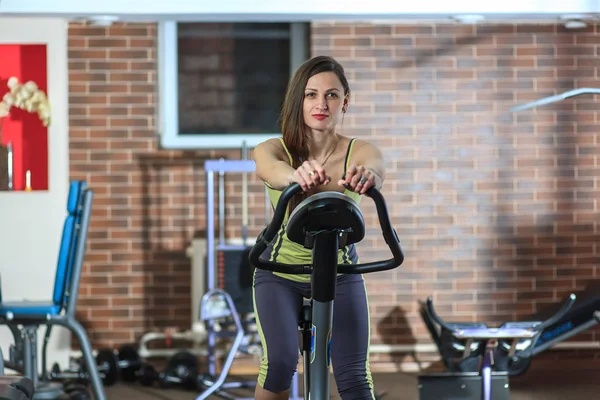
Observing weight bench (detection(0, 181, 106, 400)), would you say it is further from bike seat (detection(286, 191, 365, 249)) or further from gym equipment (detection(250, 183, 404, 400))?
bike seat (detection(286, 191, 365, 249))

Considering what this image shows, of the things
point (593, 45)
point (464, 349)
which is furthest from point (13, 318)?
point (593, 45)

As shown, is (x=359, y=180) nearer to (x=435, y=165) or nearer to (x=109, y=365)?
(x=109, y=365)

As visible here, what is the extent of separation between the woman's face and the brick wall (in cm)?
292

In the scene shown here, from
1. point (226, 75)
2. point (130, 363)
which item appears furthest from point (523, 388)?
point (226, 75)

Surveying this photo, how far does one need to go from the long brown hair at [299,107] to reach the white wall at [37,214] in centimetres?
308

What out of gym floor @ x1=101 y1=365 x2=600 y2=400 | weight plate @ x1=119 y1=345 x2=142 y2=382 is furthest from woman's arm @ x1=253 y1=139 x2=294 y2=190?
weight plate @ x1=119 y1=345 x2=142 y2=382

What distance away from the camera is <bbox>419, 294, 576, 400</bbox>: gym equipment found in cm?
386

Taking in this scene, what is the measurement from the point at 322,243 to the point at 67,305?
224cm

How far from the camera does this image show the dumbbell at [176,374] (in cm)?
473

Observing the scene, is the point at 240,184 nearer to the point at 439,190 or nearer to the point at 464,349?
the point at 439,190

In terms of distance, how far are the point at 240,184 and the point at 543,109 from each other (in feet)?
6.17

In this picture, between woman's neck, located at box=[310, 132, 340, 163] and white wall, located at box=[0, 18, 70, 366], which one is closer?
woman's neck, located at box=[310, 132, 340, 163]

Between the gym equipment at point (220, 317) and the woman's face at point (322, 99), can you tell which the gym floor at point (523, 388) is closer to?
the gym equipment at point (220, 317)

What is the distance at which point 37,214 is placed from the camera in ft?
16.9
